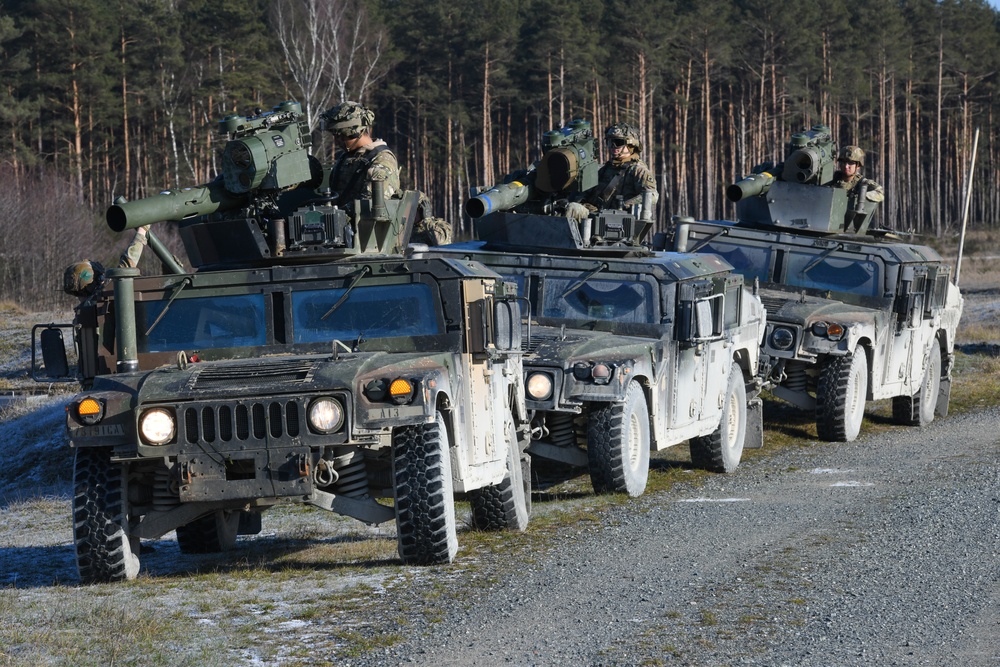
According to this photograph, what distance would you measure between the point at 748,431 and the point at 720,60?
142 ft

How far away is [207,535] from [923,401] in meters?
9.78

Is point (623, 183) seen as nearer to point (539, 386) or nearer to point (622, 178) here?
point (622, 178)

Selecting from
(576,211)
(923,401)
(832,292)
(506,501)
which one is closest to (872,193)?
(832,292)

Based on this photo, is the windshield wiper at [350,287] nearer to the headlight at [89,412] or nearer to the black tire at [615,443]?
the headlight at [89,412]

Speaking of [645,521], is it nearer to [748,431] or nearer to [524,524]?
[524,524]

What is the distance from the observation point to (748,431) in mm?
14984

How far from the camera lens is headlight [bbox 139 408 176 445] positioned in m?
8.00

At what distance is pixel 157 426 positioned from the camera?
8.00 m

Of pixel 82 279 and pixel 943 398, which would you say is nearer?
pixel 82 279

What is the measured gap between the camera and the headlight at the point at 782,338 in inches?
600

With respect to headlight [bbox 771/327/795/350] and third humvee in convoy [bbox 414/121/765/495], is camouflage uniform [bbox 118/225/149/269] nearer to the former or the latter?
third humvee in convoy [bbox 414/121/765/495]

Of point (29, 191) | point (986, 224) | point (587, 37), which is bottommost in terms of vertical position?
point (986, 224)

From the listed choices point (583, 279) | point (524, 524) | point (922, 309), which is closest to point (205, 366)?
point (524, 524)

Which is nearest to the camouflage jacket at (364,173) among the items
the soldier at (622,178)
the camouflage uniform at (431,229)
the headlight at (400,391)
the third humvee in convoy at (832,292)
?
the camouflage uniform at (431,229)
